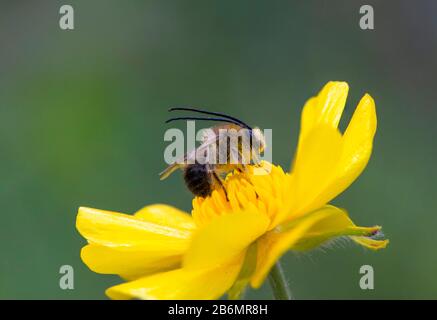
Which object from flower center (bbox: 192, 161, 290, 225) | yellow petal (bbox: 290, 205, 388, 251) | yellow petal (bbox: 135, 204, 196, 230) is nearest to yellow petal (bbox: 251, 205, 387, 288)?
yellow petal (bbox: 290, 205, 388, 251)

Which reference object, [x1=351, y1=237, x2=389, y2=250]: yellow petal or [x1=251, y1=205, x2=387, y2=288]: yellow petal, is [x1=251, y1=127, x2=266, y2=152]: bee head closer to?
[x1=251, y1=205, x2=387, y2=288]: yellow petal

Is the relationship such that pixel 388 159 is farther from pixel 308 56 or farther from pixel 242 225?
Answer: pixel 242 225

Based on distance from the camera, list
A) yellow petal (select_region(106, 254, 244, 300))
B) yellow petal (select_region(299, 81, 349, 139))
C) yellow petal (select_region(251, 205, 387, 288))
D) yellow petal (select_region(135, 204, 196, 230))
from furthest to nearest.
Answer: yellow petal (select_region(135, 204, 196, 230)), yellow petal (select_region(299, 81, 349, 139)), yellow petal (select_region(251, 205, 387, 288)), yellow petal (select_region(106, 254, 244, 300))

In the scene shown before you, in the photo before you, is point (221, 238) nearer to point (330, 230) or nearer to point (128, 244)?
point (330, 230)

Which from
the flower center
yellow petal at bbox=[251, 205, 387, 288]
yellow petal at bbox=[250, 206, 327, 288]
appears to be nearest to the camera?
yellow petal at bbox=[250, 206, 327, 288]

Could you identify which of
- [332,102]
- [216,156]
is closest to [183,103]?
[332,102]

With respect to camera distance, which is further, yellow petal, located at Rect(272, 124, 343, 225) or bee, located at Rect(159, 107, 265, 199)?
bee, located at Rect(159, 107, 265, 199)

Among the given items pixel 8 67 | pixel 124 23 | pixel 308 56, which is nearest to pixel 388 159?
pixel 308 56

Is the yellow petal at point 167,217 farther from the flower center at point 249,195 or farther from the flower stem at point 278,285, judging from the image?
the flower stem at point 278,285
